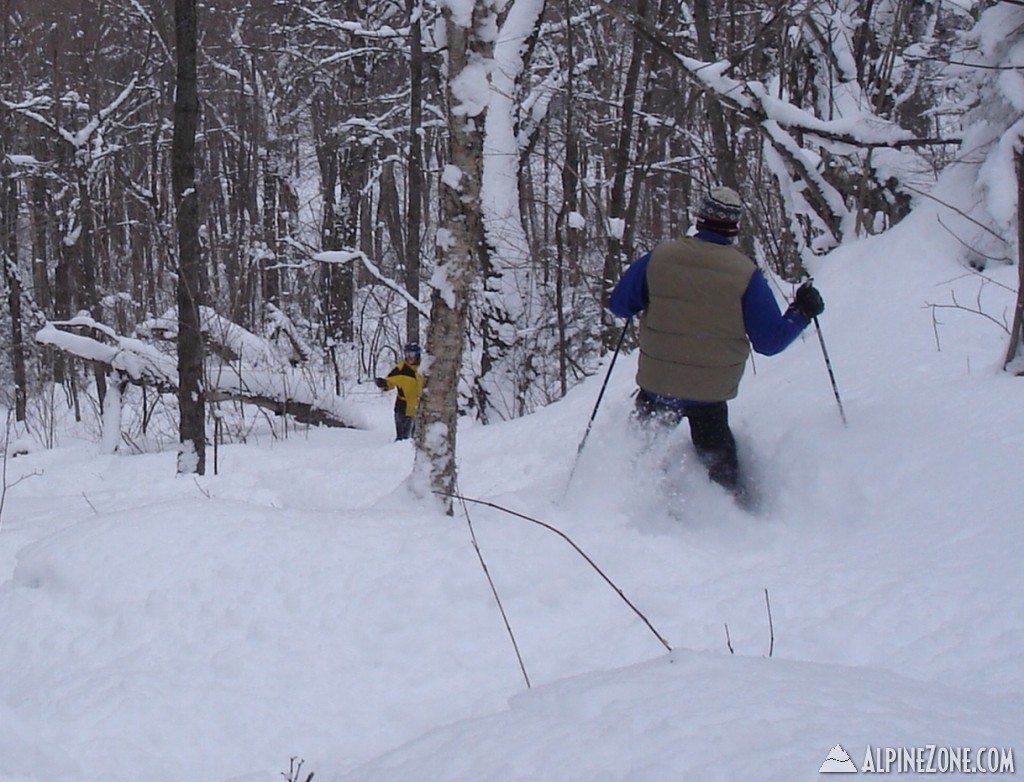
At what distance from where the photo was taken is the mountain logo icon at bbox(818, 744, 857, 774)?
1.61m

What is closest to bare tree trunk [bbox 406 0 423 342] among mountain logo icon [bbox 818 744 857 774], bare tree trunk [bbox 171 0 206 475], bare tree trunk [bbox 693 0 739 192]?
bare tree trunk [bbox 693 0 739 192]

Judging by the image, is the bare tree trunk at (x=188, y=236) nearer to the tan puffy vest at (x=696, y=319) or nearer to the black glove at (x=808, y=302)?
the tan puffy vest at (x=696, y=319)

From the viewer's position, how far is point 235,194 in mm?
24000

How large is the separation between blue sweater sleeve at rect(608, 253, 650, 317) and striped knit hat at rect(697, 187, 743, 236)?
14.7 inches

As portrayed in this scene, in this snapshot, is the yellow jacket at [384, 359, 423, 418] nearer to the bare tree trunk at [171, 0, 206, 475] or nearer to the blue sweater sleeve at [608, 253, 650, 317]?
the bare tree trunk at [171, 0, 206, 475]

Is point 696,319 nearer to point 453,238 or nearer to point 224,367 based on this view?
point 453,238

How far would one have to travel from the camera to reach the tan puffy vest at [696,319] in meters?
4.63

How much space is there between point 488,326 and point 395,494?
6793 millimetres

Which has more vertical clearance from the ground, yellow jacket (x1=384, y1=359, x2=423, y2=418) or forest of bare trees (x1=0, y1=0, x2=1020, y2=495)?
forest of bare trees (x1=0, y1=0, x2=1020, y2=495)

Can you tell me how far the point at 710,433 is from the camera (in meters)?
4.93

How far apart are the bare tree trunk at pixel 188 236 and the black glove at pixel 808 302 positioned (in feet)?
16.0

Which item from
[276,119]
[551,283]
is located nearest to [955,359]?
[551,283]
